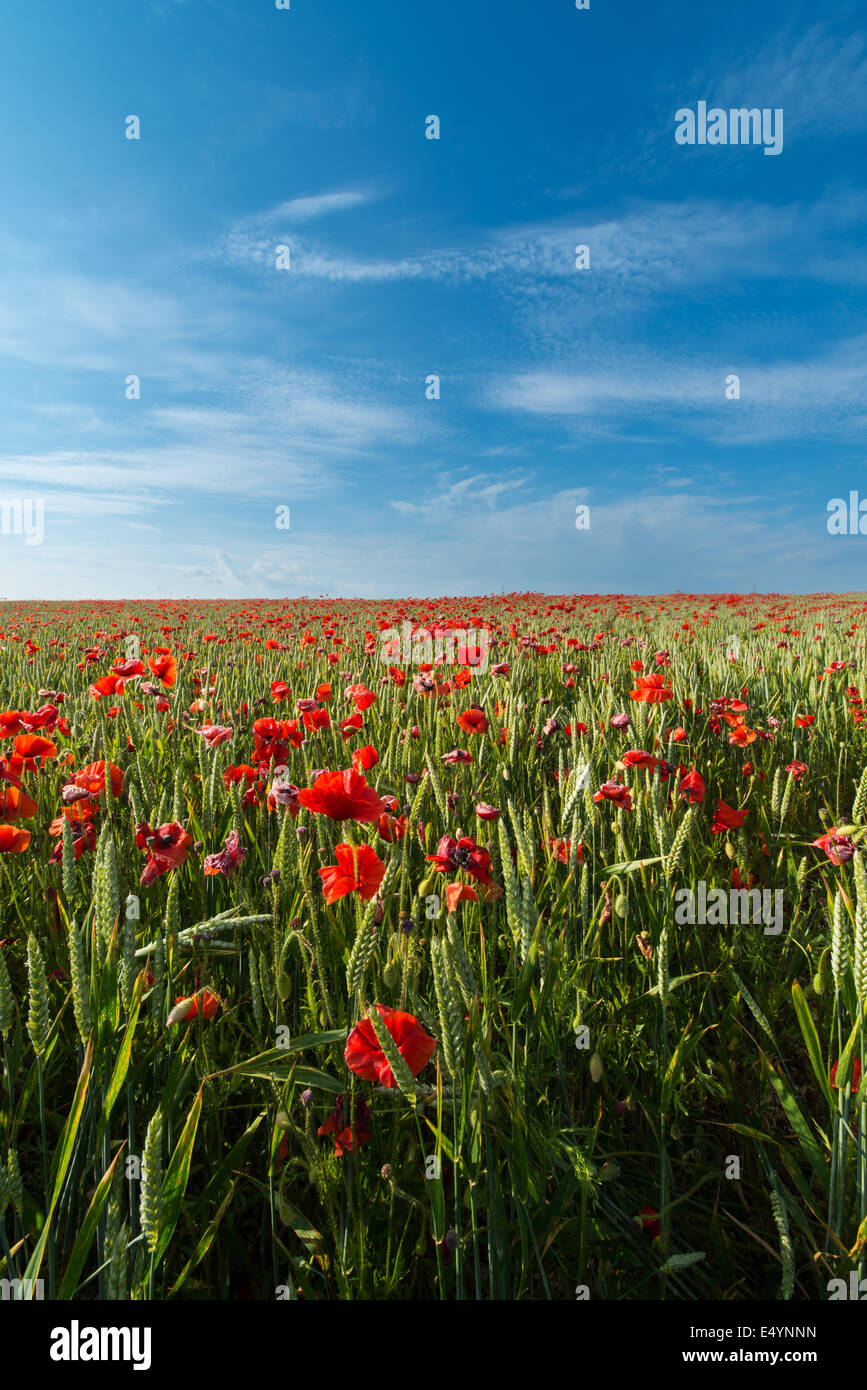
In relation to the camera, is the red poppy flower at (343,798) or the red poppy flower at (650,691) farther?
the red poppy flower at (650,691)

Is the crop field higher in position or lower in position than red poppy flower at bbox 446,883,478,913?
lower

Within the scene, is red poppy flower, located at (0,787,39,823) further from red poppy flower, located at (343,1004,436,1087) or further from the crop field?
red poppy flower, located at (343,1004,436,1087)

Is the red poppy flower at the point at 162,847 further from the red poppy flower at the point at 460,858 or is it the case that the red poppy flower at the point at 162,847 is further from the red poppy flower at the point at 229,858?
the red poppy flower at the point at 460,858

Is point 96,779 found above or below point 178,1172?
above

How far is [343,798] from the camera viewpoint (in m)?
1.32

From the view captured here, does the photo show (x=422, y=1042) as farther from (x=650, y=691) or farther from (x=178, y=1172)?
(x=650, y=691)

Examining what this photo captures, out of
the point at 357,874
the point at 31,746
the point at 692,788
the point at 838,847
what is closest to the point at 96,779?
the point at 31,746

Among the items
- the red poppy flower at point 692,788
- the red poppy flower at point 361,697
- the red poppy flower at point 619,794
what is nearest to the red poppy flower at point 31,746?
the red poppy flower at point 361,697

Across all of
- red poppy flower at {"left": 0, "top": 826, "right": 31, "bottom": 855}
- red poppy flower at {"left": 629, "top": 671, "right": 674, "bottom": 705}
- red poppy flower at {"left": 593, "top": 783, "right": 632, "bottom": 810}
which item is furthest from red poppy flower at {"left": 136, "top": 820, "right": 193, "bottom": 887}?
red poppy flower at {"left": 629, "top": 671, "right": 674, "bottom": 705}

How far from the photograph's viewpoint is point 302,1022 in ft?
4.81

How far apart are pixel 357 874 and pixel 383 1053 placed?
33cm

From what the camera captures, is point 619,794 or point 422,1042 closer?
point 422,1042

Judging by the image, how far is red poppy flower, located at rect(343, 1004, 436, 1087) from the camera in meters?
0.89

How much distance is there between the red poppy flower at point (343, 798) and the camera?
4.26 feet
